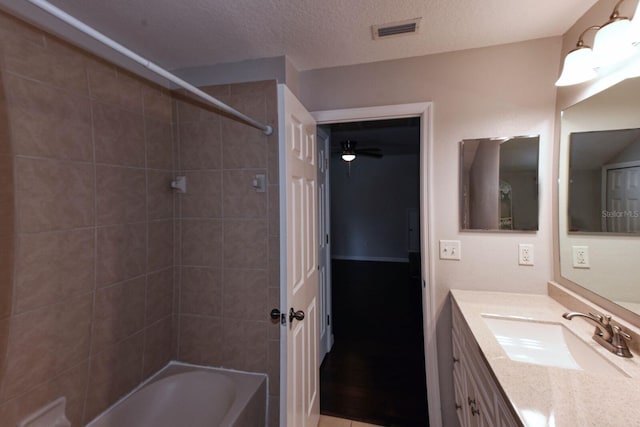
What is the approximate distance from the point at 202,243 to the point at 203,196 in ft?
1.01

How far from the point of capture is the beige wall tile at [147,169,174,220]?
5.41 ft

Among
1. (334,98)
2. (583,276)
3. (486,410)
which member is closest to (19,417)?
(486,410)

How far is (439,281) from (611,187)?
2.98 ft

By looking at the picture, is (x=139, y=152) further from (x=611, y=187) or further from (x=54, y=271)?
(x=611, y=187)

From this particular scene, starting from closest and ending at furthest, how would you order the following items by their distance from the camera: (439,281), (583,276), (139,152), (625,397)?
(625,397) → (583,276) → (139,152) → (439,281)

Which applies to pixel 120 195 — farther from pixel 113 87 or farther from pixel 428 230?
pixel 428 230

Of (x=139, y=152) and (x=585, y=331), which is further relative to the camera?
(x=139, y=152)

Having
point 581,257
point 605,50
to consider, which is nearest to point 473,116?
point 605,50

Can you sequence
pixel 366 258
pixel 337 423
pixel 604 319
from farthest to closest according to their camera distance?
pixel 366 258
pixel 337 423
pixel 604 319

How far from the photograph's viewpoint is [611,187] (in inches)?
44.4

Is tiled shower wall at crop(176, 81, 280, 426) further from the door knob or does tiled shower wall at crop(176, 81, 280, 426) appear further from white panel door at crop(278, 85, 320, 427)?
the door knob

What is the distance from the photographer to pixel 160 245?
1.72 metres

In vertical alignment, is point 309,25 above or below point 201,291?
above

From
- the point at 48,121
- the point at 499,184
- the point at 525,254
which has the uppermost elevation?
the point at 48,121
